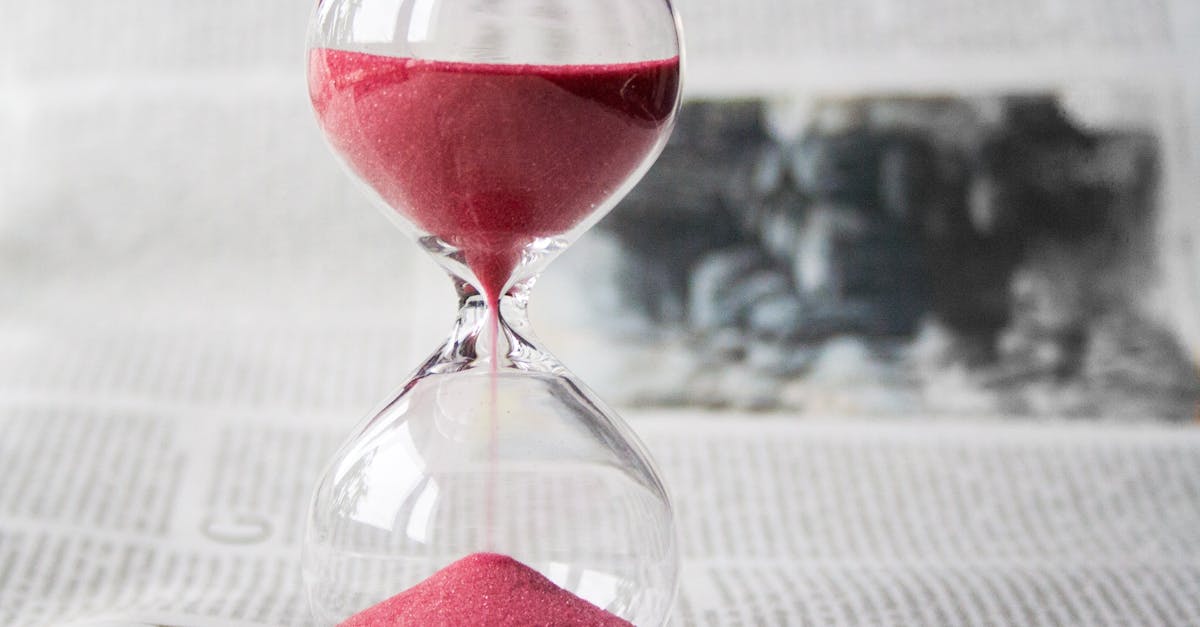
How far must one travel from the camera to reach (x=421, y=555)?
2.98 feet

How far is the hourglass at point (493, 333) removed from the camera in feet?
2.63

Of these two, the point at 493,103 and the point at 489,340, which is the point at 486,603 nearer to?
the point at 489,340

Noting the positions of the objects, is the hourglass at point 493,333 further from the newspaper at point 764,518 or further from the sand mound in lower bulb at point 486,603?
the newspaper at point 764,518

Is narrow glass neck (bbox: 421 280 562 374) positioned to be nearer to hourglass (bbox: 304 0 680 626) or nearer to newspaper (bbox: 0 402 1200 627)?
hourglass (bbox: 304 0 680 626)

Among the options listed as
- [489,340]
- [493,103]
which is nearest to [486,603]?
[489,340]

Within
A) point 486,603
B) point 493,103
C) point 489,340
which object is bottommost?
point 486,603

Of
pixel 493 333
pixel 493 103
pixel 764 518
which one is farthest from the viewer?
pixel 764 518

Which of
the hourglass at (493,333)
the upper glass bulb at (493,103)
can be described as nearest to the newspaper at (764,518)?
the hourglass at (493,333)

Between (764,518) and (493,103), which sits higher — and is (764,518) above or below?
below

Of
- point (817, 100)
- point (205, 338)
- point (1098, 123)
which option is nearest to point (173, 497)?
point (205, 338)

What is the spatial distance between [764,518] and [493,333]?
1.99 ft

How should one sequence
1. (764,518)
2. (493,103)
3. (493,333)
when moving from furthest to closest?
(764,518), (493,333), (493,103)

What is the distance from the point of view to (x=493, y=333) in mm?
906

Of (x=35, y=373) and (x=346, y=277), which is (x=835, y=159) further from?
(x=35, y=373)
